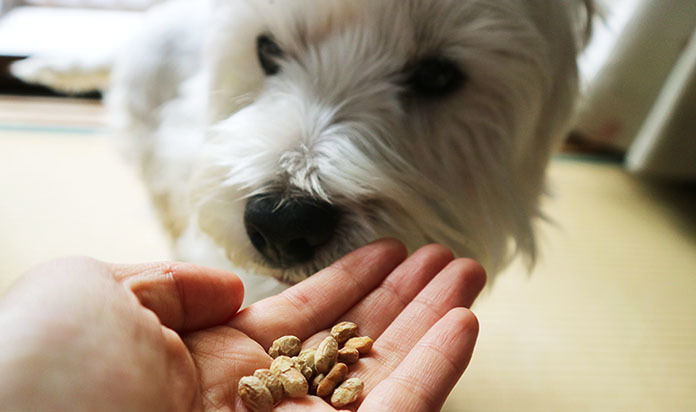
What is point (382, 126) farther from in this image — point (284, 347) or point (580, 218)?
point (580, 218)

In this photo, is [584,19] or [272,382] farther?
[584,19]

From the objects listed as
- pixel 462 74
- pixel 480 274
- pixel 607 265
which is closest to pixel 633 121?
pixel 607 265

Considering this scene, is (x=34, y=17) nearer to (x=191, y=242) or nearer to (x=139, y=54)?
(x=139, y=54)

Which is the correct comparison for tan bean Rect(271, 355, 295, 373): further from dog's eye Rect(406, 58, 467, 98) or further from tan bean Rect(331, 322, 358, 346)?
dog's eye Rect(406, 58, 467, 98)

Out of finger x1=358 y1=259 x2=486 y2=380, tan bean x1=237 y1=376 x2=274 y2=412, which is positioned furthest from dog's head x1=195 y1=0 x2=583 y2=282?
tan bean x1=237 y1=376 x2=274 y2=412

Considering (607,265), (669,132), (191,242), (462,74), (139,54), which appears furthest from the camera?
(669,132)

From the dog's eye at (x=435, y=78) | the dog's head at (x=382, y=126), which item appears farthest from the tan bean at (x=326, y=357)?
the dog's eye at (x=435, y=78)

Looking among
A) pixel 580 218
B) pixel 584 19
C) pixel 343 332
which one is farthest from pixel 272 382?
pixel 580 218
